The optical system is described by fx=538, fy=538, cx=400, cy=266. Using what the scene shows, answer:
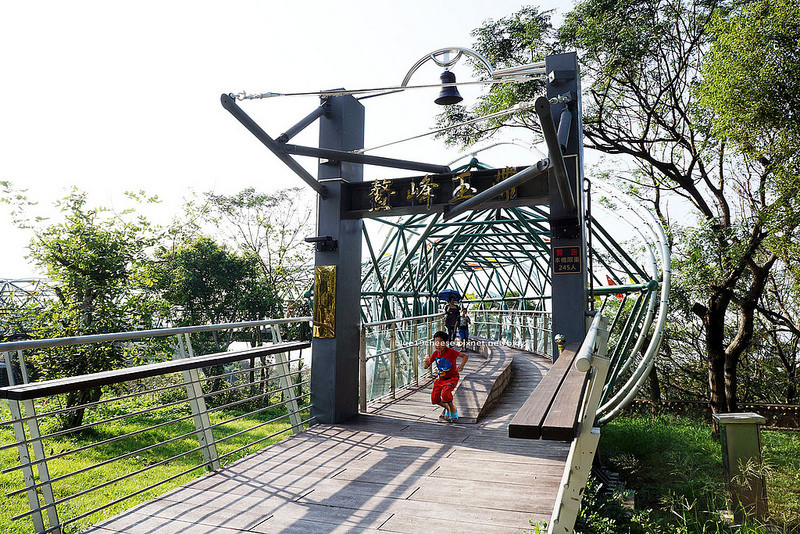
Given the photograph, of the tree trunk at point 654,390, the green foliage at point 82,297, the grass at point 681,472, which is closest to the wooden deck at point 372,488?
the grass at point 681,472

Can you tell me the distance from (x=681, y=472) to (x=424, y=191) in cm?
643

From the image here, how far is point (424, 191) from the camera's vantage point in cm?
671

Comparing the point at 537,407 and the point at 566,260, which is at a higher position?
the point at 566,260

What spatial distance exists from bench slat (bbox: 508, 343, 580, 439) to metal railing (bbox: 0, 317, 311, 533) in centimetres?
202

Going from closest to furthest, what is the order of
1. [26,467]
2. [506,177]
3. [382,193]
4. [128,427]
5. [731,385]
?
[26,467]
[506,177]
[382,193]
[128,427]
[731,385]

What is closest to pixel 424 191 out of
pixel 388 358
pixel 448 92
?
pixel 448 92

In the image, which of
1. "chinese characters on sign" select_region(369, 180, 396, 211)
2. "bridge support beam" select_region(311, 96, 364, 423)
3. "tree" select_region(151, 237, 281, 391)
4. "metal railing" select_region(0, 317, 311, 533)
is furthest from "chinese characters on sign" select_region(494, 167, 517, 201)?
"tree" select_region(151, 237, 281, 391)

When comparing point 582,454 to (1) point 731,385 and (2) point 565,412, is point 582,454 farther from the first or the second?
(1) point 731,385

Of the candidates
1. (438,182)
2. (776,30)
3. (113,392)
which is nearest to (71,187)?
(113,392)

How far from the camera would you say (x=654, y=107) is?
46.4ft

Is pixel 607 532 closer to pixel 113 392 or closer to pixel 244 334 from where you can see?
pixel 113 392

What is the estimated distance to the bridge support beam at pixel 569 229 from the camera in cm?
635

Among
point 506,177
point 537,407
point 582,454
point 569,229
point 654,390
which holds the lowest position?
point 654,390

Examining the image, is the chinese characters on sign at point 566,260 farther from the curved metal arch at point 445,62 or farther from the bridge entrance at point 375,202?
the curved metal arch at point 445,62
